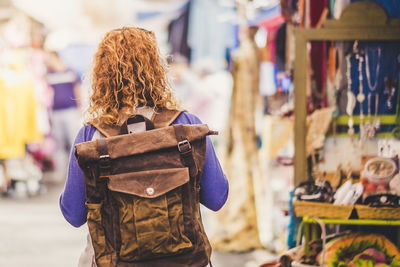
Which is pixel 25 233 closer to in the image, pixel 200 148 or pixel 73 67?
pixel 73 67

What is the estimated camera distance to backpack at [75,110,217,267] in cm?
173

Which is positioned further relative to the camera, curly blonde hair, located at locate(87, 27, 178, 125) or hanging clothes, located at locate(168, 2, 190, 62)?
hanging clothes, located at locate(168, 2, 190, 62)

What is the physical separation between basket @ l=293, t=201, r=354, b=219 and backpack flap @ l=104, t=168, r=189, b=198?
1.14 meters

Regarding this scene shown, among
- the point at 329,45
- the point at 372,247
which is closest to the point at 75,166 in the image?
the point at 372,247

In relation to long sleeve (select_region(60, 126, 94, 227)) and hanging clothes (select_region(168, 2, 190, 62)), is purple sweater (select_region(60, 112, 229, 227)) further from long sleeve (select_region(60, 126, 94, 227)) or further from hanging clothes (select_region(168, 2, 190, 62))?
hanging clothes (select_region(168, 2, 190, 62))

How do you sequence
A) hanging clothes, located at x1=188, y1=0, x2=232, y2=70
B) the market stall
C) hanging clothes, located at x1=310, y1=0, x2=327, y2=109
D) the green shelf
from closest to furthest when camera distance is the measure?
the green shelf < the market stall < hanging clothes, located at x1=310, y1=0, x2=327, y2=109 < hanging clothes, located at x1=188, y1=0, x2=232, y2=70

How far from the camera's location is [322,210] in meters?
2.72

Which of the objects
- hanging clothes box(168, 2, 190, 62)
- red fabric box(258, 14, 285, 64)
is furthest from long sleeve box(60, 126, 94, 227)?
hanging clothes box(168, 2, 190, 62)

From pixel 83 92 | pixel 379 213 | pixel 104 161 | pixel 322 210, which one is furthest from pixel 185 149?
pixel 83 92

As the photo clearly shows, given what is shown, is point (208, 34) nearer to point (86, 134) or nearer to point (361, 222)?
point (361, 222)

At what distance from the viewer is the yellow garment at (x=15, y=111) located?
7.81m

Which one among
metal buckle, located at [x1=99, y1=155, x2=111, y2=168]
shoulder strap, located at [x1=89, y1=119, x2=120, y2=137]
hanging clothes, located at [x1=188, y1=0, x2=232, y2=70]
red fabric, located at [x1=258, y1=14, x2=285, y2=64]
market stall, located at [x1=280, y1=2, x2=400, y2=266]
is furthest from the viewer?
hanging clothes, located at [x1=188, y1=0, x2=232, y2=70]

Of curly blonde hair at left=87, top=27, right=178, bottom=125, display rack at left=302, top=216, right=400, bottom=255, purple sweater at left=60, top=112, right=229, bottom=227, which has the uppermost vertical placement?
curly blonde hair at left=87, top=27, right=178, bottom=125

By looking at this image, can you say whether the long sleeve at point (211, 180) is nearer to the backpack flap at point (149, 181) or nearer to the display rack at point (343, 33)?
the backpack flap at point (149, 181)
